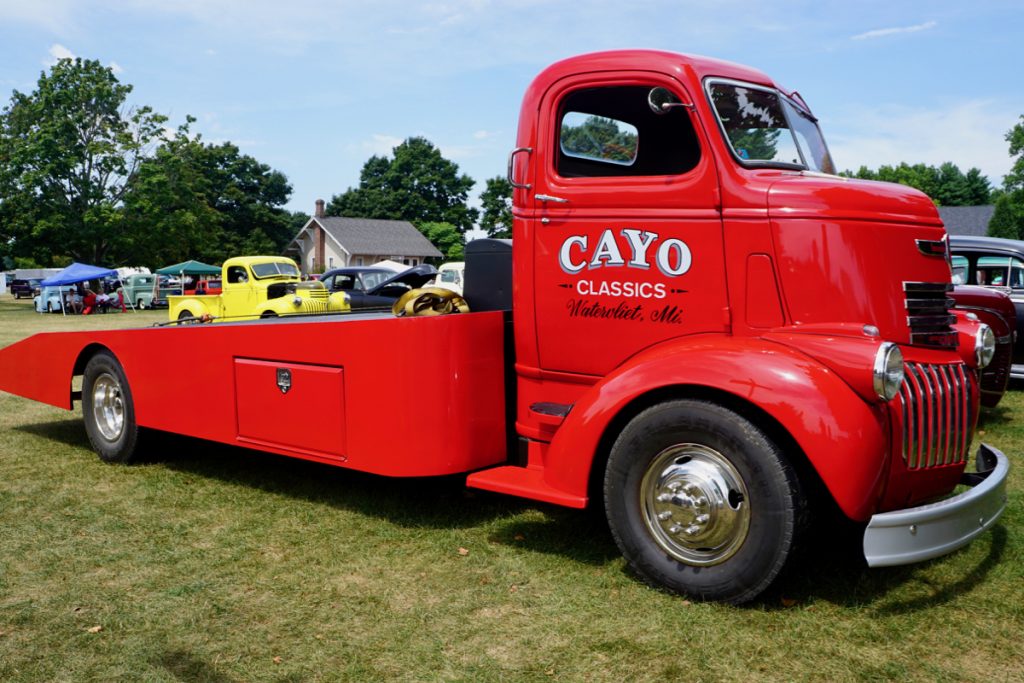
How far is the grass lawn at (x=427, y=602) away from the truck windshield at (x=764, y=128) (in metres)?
1.94

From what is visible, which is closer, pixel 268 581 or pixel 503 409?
pixel 268 581

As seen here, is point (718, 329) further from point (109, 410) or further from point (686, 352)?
point (109, 410)

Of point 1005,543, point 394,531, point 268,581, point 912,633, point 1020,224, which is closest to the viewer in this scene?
point 912,633

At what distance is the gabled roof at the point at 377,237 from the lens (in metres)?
70.4

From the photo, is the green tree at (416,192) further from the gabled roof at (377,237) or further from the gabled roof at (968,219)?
the gabled roof at (968,219)

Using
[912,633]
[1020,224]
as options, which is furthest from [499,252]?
[1020,224]

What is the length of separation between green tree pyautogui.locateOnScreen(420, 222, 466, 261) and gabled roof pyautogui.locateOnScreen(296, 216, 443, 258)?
55.0 inches

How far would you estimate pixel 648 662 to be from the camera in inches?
124

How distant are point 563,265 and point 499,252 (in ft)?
2.31

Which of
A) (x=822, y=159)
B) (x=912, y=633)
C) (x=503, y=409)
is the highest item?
(x=822, y=159)

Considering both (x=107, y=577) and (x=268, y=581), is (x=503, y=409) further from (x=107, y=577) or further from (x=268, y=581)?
(x=107, y=577)

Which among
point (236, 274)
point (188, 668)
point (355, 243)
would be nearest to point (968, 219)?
point (355, 243)

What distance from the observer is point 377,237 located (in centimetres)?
7319

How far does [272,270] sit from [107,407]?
1463cm
